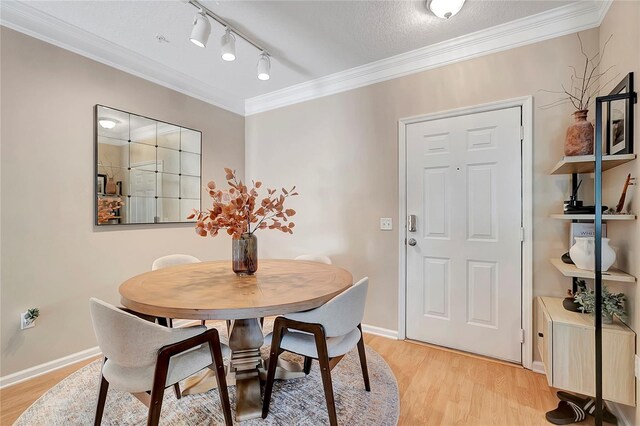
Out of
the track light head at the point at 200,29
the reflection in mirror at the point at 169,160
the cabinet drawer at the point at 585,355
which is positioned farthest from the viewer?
the reflection in mirror at the point at 169,160

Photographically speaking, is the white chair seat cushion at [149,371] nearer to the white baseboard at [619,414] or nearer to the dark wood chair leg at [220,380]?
the dark wood chair leg at [220,380]

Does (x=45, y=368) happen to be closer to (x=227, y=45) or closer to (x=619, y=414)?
(x=227, y=45)

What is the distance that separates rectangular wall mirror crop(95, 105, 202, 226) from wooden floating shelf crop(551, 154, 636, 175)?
10.2 ft

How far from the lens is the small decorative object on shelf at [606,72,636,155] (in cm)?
146

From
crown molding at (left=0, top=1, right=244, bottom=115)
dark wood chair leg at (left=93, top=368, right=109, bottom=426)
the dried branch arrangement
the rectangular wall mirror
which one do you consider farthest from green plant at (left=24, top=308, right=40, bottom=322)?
the dried branch arrangement

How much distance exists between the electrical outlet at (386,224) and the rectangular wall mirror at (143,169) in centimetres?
197

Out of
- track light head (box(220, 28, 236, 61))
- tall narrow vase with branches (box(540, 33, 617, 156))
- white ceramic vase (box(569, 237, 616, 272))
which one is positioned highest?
track light head (box(220, 28, 236, 61))

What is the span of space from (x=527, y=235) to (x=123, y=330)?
8.09 ft

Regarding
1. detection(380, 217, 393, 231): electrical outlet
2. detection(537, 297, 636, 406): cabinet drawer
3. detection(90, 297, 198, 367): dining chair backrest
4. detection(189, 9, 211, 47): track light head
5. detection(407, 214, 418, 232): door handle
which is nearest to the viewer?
detection(90, 297, 198, 367): dining chair backrest

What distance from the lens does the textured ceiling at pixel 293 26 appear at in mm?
1944

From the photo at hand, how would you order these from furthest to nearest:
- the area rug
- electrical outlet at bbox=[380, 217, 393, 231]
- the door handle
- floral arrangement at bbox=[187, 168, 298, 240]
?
A: electrical outlet at bbox=[380, 217, 393, 231] < the door handle < floral arrangement at bbox=[187, 168, 298, 240] < the area rug

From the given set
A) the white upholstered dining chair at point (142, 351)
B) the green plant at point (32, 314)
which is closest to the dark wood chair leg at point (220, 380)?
the white upholstered dining chair at point (142, 351)

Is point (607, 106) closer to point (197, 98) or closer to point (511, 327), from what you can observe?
point (511, 327)

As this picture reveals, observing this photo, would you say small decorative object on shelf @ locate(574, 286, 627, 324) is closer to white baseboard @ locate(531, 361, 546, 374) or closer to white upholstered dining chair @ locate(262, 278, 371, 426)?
white baseboard @ locate(531, 361, 546, 374)
